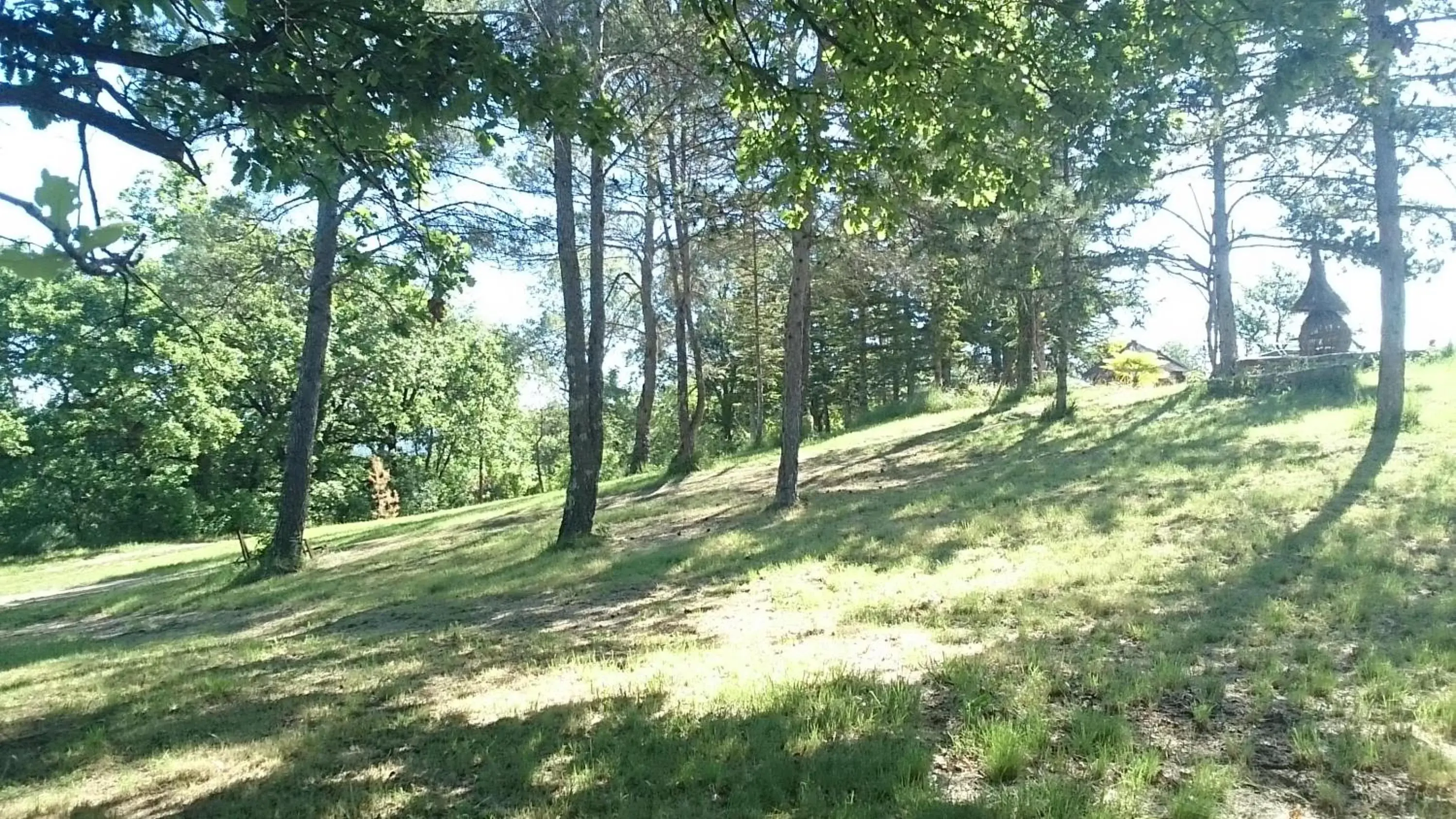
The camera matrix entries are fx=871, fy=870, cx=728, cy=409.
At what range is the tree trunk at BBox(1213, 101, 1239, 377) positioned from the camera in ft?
58.6

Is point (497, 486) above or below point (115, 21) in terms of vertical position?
below

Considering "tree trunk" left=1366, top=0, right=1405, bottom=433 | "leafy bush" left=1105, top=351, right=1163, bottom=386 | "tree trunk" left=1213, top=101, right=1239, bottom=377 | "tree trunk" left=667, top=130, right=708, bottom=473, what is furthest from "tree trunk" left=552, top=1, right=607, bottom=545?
"leafy bush" left=1105, top=351, right=1163, bottom=386

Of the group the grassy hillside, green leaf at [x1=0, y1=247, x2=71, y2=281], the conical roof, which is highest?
the conical roof

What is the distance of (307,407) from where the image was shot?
1248 cm

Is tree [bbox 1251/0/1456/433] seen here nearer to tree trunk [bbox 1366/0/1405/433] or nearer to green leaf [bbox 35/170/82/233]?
tree trunk [bbox 1366/0/1405/433]

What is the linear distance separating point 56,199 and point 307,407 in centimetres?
1250

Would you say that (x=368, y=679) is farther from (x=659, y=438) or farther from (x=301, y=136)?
(x=659, y=438)

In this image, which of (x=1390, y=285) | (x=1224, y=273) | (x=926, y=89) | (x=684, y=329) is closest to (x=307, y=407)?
(x=926, y=89)

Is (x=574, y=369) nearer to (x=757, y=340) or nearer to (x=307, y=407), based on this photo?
(x=307, y=407)

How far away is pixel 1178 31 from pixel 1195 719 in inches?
147

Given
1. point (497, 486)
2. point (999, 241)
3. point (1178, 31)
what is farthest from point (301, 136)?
point (497, 486)

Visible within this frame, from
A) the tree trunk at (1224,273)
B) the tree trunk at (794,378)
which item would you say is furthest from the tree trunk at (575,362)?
the tree trunk at (1224,273)

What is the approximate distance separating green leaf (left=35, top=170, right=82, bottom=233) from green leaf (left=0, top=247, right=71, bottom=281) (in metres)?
0.04

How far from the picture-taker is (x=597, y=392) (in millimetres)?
12211
